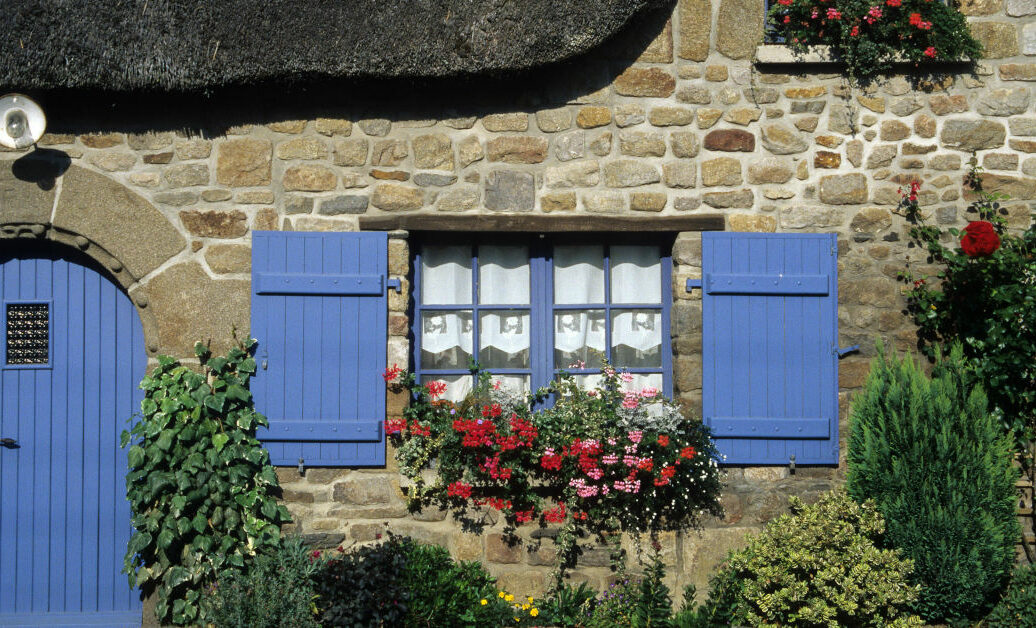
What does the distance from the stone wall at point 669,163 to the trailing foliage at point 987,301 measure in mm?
92

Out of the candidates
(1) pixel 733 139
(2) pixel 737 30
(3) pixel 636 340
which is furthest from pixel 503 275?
(2) pixel 737 30

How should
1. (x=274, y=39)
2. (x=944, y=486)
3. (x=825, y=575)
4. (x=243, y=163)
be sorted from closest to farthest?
(x=825, y=575) → (x=944, y=486) → (x=274, y=39) → (x=243, y=163)

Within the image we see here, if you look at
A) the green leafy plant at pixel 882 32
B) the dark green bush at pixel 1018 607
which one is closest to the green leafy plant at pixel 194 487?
the green leafy plant at pixel 882 32

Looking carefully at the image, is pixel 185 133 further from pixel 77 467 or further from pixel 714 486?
pixel 714 486

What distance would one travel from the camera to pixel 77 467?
478 centimetres

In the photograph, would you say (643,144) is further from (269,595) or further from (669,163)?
(269,595)

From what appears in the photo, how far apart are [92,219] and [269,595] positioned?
2.04 meters

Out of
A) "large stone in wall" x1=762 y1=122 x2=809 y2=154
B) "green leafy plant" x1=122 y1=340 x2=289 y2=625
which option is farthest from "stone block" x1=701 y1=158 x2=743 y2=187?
"green leafy plant" x1=122 y1=340 x2=289 y2=625

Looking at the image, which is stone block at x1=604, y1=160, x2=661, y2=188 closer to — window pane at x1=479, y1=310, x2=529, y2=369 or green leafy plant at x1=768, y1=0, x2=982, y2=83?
window pane at x1=479, y1=310, x2=529, y2=369

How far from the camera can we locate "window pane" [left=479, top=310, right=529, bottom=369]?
4969mm

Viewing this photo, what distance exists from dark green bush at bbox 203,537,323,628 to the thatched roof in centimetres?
230

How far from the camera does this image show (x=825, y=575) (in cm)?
426

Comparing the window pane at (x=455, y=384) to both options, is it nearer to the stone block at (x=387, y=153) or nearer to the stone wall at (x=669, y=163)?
the stone wall at (x=669, y=163)

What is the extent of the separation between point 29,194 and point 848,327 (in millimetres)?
4160
